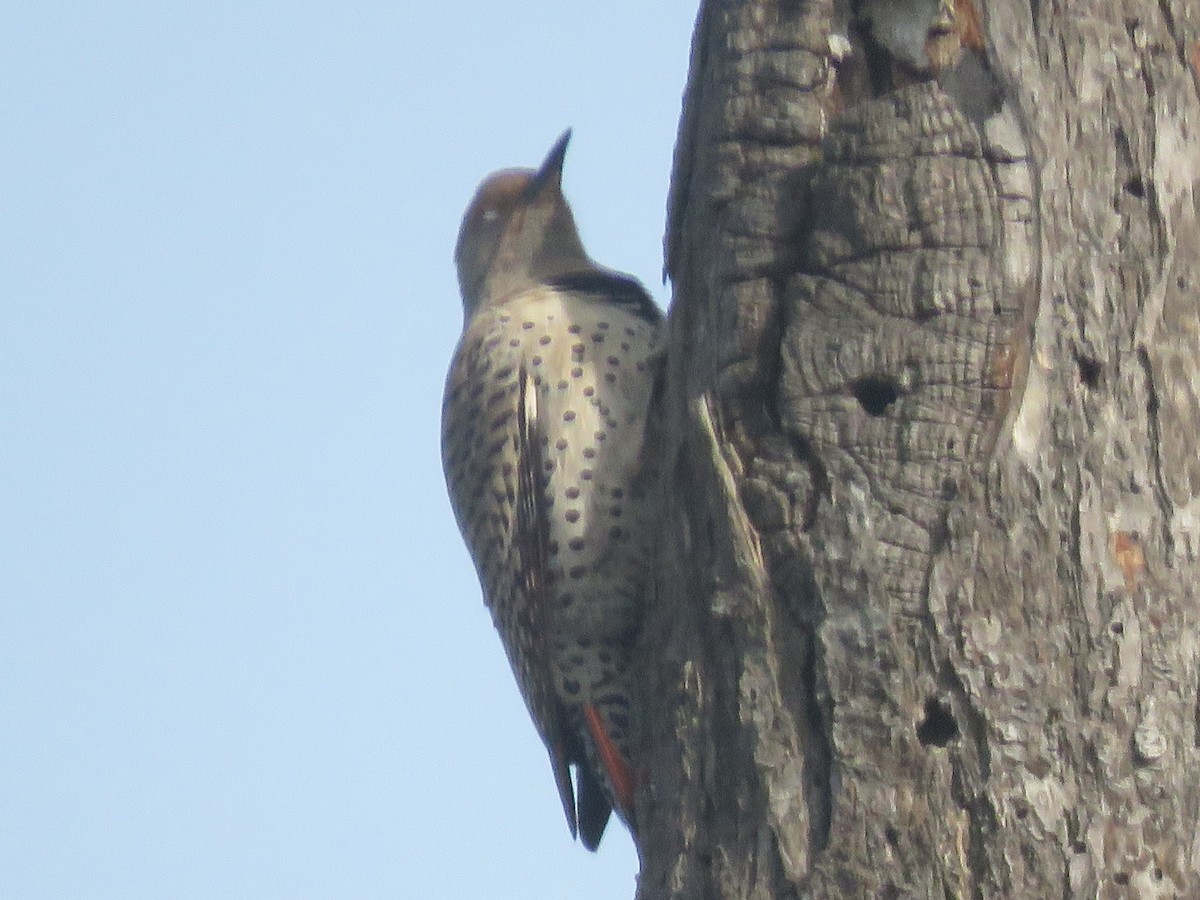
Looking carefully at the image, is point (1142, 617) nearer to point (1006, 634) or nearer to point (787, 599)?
point (1006, 634)

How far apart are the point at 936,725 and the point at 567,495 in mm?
1535

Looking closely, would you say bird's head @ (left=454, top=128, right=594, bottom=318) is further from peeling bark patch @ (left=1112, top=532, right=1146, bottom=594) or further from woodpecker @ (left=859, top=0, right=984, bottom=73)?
peeling bark patch @ (left=1112, top=532, right=1146, bottom=594)

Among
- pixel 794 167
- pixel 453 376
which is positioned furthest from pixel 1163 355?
pixel 453 376

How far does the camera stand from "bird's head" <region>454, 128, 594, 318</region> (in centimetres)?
490

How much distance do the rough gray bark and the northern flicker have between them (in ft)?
2.92

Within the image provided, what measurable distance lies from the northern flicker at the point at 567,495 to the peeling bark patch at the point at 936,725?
4.01 feet

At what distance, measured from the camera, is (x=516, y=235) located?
497 centimetres

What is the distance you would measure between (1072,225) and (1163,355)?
0.81ft

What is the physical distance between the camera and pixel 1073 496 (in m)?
2.50

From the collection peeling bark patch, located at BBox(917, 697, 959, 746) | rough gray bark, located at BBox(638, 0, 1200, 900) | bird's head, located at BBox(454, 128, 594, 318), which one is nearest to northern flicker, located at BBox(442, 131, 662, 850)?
bird's head, located at BBox(454, 128, 594, 318)

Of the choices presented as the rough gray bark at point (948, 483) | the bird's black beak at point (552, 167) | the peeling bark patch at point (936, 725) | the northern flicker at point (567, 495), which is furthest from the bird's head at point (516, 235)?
the peeling bark patch at point (936, 725)

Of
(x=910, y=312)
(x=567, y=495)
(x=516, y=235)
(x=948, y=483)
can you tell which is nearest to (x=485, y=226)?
(x=516, y=235)

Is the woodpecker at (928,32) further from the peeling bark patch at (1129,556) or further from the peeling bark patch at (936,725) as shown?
the peeling bark patch at (936,725)

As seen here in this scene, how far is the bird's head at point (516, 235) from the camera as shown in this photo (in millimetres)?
4902
